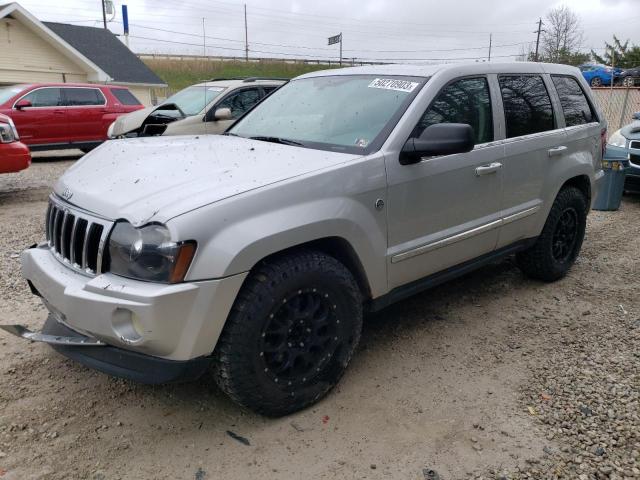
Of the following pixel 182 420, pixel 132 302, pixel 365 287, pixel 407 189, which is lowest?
pixel 182 420

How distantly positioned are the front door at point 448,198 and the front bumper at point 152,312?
1.13 meters

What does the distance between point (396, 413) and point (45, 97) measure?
1155cm

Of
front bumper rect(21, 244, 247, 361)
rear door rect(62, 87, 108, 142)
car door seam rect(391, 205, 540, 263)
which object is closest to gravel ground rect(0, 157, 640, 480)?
front bumper rect(21, 244, 247, 361)

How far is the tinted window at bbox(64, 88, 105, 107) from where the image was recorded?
12.3 m

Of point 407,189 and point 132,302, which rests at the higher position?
point 407,189

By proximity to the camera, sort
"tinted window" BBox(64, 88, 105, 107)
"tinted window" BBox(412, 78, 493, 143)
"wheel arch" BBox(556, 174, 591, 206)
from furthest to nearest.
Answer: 1. "tinted window" BBox(64, 88, 105, 107)
2. "wheel arch" BBox(556, 174, 591, 206)
3. "tinted window" BBox(412, 78, 493, 143)

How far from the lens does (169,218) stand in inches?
92.1

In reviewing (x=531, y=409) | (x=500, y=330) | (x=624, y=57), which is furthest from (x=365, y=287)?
(x=624, y=57)

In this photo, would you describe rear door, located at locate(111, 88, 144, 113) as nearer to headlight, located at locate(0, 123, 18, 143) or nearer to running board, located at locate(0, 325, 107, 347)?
headlight, located at locate(0, 123, 18, 143)

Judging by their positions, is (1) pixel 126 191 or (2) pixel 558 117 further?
(2) pixel 558 117

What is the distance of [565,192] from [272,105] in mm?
2533

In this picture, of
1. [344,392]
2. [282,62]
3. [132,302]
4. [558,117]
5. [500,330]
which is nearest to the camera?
[132,302]

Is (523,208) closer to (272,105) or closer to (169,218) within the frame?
(272,105)

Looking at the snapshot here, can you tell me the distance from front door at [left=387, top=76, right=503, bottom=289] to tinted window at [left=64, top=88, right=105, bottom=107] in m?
10.9
